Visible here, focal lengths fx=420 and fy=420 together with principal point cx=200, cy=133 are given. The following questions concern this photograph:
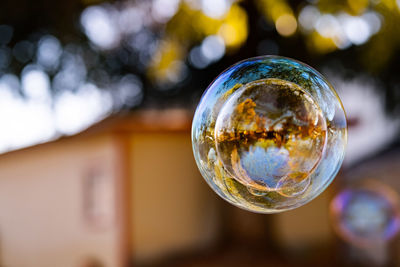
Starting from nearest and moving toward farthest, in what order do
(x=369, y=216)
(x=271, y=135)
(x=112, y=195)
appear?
(x=271, y=135) < (x=369, y=216) < (x=112, y=195)

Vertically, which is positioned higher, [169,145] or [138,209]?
[169,145]

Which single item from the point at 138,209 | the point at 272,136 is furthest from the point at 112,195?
the point at 272,136

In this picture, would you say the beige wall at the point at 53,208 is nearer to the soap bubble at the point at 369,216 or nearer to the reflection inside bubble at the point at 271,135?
the soap bubble at the point at 369,216

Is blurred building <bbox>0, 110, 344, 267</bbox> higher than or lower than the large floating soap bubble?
lower

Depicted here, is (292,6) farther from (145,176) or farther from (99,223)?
(99,223)

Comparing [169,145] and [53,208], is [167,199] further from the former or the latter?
[53,208]

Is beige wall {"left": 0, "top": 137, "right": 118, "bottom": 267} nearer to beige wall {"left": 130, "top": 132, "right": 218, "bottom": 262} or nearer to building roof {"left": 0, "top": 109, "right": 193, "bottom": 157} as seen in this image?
building roof {"left": 0, "top": 109, "right": 193, "bottom": 157}

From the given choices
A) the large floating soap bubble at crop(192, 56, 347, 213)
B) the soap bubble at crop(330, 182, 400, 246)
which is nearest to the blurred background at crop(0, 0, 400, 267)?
the soap bubble at crop(330, 182, 400, 246)
